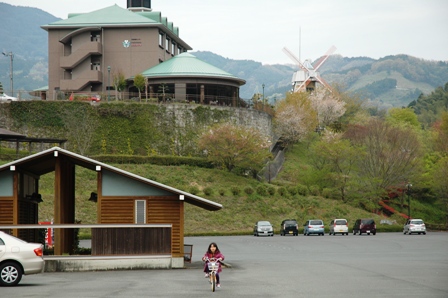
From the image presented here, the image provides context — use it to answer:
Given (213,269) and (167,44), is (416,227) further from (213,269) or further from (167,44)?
(213,269)

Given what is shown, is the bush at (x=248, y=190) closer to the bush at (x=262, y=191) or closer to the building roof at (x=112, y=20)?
the bush at (x=262, y=191)

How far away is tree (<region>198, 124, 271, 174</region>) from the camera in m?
75.9

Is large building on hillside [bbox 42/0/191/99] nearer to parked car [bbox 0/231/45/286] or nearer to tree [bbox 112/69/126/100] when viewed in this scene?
tree [bbox 112/69/126/100]

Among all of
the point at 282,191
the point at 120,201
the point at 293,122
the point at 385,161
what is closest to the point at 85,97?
the point at 282,191

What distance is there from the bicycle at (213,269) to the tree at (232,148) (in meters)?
53.5

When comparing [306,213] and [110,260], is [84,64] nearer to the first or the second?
[306,213]

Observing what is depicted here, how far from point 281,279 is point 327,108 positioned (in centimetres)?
7961

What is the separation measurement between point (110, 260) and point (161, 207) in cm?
289

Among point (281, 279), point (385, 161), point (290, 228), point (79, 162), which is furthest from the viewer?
point (385, 161)

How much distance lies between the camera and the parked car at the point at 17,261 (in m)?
22.5

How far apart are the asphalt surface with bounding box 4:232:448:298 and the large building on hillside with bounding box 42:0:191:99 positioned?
51.3 meters

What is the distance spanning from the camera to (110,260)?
29.8m

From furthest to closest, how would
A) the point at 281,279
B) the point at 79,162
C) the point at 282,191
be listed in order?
1. the point at 282,191
2. the point at 79,162
3. the point at 281,279

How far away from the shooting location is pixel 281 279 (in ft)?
79.7
